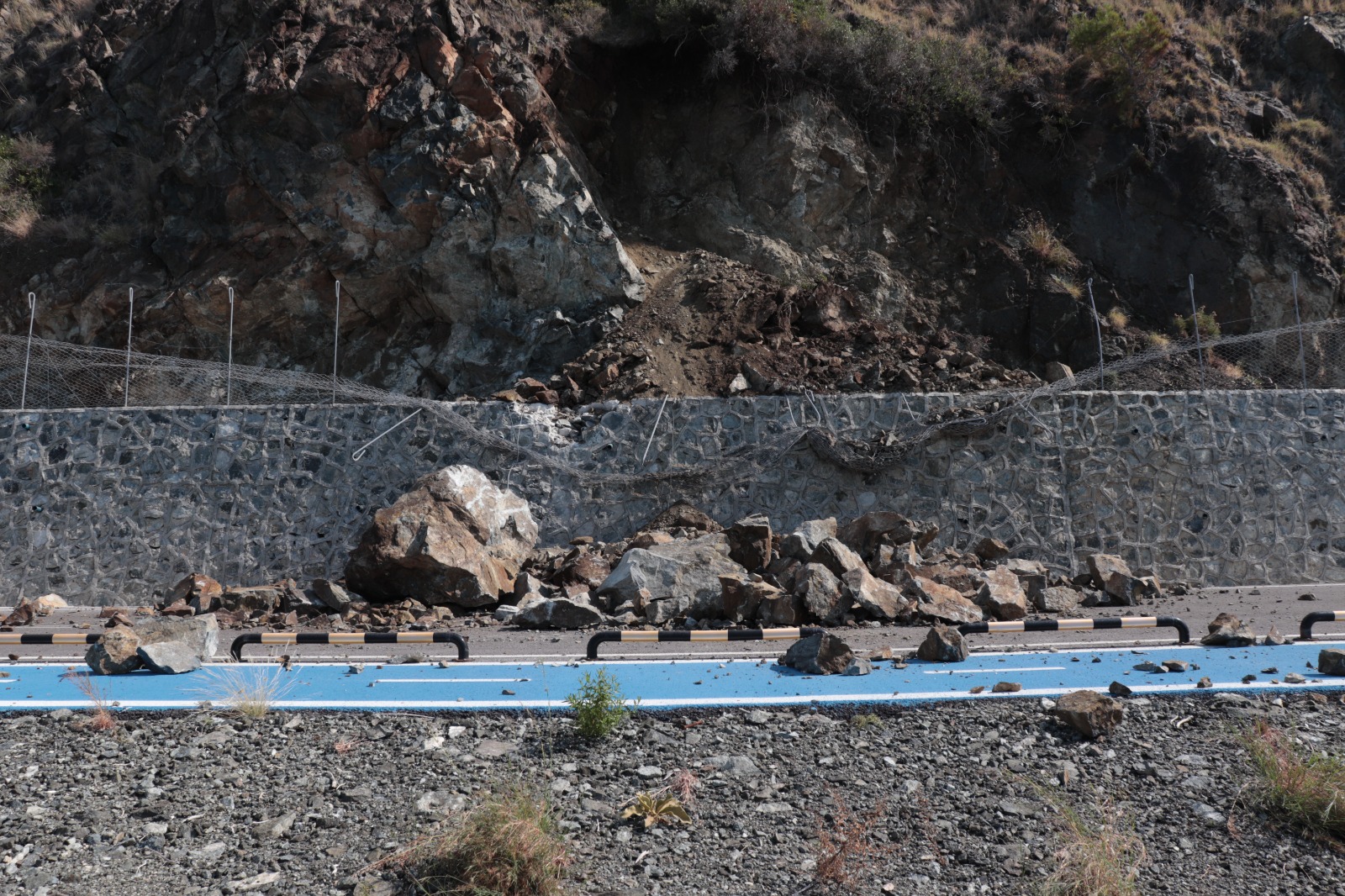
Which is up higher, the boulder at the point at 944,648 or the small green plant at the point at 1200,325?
the small green plant at the point at 1200,325

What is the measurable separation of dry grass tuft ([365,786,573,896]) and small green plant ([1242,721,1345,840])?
294 cm

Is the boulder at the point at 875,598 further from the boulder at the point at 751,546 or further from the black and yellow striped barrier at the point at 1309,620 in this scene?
the black and yellow striped barrier at the point at 1309,620

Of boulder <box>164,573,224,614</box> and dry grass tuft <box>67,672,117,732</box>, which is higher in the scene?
dry grass tuft <box>67,672,117,732</box>

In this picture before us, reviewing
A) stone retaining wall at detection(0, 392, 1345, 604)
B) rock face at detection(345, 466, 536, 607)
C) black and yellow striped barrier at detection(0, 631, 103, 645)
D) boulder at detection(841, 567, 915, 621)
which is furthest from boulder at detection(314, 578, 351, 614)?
boulder at detection(841, 567, 915, 621)

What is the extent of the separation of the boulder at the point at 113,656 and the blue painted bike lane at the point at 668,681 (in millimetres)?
84

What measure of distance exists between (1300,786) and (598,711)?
3.01 metres

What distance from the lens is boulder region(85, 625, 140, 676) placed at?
18.4ft

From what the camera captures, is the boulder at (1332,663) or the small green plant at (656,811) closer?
the small green plant at (656,811)

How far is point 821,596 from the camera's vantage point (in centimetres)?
768

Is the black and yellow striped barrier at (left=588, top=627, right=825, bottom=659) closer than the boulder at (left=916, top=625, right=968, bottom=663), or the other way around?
the boulder at (left=916, top=625, right=968, bottom=663)

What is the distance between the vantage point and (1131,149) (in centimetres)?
1694

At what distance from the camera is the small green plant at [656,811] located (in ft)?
12.6

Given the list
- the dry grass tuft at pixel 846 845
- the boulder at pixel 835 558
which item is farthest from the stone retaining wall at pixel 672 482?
the dry grass tuft at pixel 846 845

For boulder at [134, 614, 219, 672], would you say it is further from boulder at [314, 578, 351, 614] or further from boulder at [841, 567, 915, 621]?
boulder at [841, 567, 915, 621]
